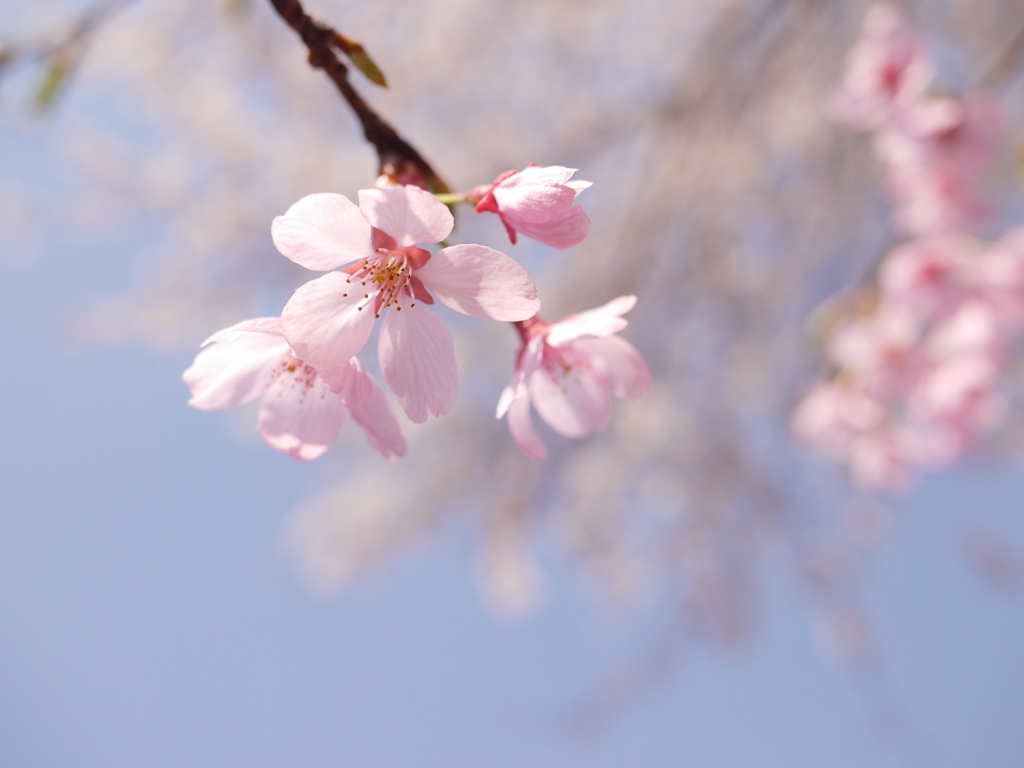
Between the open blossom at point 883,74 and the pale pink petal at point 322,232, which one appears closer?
the pale pink petal at point 322,232

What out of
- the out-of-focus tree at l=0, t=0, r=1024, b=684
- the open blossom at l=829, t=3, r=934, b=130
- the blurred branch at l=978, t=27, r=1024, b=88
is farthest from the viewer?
the out-of-focus tree at l=0, t=0, r=1024, b=684

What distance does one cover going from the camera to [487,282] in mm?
458

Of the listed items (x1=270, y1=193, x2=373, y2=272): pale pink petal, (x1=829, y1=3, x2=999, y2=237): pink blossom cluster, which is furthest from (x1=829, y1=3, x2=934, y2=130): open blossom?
(x1=270, y1=193, x2=373, y2=272): pale pink petal

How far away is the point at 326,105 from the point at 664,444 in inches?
80.5

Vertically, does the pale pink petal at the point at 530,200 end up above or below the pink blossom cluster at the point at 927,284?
below

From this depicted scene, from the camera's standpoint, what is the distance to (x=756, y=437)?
3072 mm

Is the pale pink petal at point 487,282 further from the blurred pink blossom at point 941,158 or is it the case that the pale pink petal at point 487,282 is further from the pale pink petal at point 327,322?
the blurred pink blossom at point 941,158

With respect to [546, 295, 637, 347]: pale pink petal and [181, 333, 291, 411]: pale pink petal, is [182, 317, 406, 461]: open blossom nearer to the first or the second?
[181, 333, 291, 411]: pale pink petal

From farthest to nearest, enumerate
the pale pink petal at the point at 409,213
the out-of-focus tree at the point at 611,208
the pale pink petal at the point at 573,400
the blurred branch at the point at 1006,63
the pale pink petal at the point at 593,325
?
the out-of-focus tree at the point at 611,208 < the blurred branch at the point at 1006,63 < the pale pink petal at the point at 573,400 < the pale pink petal at the point at 593,325 < the pale pink petal at the point at 409,213

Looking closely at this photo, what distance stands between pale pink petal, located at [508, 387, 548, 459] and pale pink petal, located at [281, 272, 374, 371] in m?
0.16

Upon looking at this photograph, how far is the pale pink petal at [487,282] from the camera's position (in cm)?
45

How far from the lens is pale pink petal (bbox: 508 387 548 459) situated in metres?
0.57

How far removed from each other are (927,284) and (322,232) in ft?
4.52

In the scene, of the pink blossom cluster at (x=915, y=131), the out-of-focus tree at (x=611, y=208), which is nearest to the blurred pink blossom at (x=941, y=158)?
the pink blossom cluster at (x=915, y=131)
